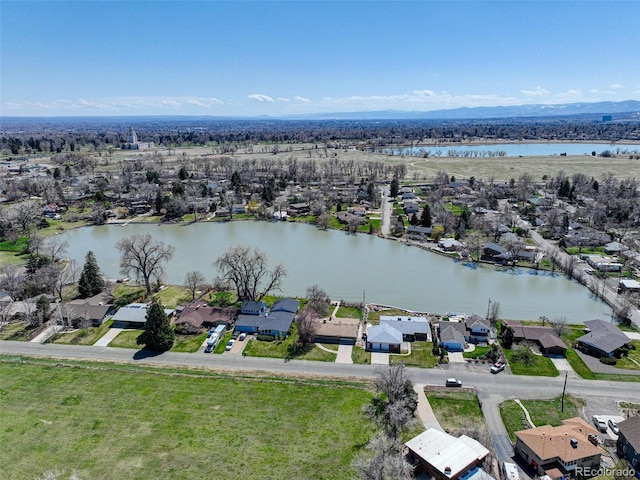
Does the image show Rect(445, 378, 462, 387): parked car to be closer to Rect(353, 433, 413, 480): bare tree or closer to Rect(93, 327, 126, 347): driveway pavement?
Rect(353, 433, 413, 480): bare tree

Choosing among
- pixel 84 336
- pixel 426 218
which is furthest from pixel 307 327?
pixel 426 218

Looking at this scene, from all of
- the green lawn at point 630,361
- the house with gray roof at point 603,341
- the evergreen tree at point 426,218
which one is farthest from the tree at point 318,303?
the evergreen tree at point 426,218

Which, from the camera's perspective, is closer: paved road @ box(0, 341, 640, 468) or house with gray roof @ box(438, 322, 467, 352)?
paved road @ box(0, 341, 640, 468)

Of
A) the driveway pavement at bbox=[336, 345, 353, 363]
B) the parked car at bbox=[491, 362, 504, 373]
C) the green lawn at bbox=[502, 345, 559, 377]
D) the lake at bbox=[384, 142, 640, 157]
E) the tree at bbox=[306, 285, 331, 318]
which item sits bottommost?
the driveway pavement at bbox=[336, 345, 353, 363]

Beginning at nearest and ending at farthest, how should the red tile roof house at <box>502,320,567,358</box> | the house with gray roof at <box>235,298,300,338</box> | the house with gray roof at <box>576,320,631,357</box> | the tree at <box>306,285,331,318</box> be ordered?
1. the house with gray roof at <box>576,320,631,357</box>
2. the red tile roof house at <box>502,320,567,358</box>
3. the house with gray roof at <box>235,298,300,338</box>
4. the tree at <box>306,285,331,318</box>

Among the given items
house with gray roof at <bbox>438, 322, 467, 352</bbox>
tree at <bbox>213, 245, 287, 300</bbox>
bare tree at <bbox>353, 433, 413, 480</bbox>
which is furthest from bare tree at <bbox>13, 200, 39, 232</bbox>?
bare tree at <bbox>353, 433, 413, 480</bbox>

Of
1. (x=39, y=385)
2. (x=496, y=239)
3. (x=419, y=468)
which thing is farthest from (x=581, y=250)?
(x=39, y=385)
